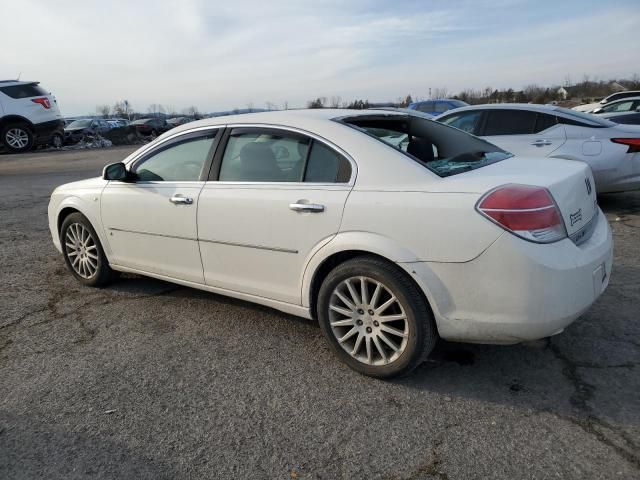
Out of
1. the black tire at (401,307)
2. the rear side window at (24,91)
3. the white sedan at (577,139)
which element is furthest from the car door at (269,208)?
the rear side window at (24,91)

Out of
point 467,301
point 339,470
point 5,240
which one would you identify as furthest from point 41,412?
point 5,240

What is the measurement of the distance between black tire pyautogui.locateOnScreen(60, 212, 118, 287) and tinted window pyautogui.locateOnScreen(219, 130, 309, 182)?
5.48ft

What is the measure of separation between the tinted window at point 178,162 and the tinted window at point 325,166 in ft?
3.19

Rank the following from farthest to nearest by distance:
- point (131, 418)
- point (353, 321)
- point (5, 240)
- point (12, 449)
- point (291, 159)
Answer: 1. point (5, 240)
2. point (291, 159)
3. point (353, 321)
4. point (131, 418)
5. point (12, 449)

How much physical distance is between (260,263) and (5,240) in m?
4.88

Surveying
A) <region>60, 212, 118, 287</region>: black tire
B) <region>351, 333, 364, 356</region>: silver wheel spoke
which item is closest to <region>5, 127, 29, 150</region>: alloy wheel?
<region>60, 212, 118, 287</region>: black tire

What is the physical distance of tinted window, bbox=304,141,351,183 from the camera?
3059mm

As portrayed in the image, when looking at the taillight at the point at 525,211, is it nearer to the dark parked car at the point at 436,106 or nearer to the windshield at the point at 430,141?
the windshield at the point at 430,141

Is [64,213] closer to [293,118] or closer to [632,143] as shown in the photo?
[293,118]

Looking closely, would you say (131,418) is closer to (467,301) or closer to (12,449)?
(12,449)

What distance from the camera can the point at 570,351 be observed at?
321cm

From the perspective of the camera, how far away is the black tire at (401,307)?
2773mm

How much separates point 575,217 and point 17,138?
20.0 meters

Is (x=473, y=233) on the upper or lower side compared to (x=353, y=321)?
upper
